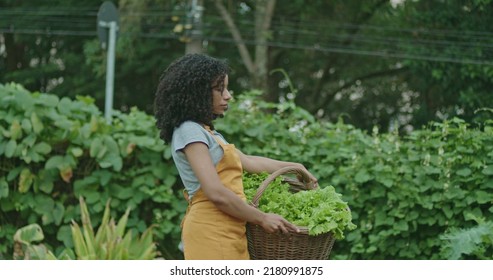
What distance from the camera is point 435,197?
4680 millimetres

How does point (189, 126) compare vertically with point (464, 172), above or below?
above

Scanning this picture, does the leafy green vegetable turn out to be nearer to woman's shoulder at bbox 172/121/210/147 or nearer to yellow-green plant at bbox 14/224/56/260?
woman's shoulder at bbox 172/121/210/147

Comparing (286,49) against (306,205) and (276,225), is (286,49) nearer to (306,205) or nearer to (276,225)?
(306,205)

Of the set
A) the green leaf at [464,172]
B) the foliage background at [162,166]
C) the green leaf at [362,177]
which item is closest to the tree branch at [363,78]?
the foliage background at [162,166]

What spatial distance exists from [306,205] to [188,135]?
1.64 ft

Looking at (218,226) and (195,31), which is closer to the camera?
(218,226)

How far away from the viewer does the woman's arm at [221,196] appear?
2688 mm

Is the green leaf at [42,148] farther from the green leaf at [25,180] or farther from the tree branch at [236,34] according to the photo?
the tree branch at [236,34]

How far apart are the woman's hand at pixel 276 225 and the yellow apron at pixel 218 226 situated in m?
0.12

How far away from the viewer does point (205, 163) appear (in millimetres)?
2701

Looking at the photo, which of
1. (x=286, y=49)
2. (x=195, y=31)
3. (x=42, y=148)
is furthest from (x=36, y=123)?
(x=286, y=49)
